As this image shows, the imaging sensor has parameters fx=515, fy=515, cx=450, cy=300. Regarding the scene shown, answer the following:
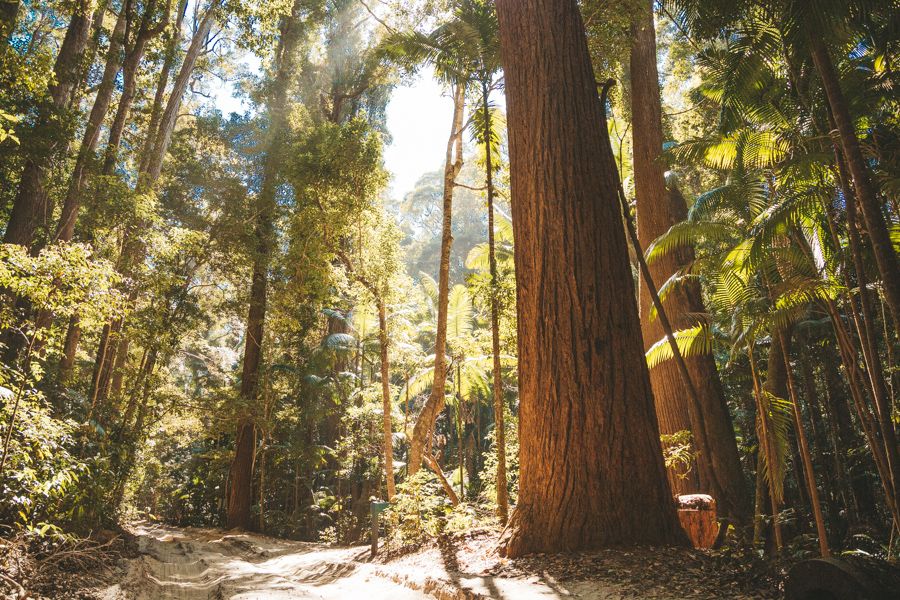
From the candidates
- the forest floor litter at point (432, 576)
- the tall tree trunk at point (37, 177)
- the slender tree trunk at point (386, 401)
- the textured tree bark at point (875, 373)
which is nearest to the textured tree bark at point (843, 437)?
the slender tree trunk at point (386, 401)

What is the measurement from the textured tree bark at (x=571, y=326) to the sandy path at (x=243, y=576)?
58.1 inches

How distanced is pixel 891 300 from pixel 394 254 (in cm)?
900

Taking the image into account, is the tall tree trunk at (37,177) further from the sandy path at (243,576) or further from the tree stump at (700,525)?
the tree stump at (700,525)

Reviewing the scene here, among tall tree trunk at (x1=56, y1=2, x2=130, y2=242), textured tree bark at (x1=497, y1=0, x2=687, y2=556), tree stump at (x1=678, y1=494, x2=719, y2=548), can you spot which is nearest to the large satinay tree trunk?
tree stump at (x1=678, y1=494, x2=719, y2=548)

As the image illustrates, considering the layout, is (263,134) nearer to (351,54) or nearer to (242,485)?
(351,54)

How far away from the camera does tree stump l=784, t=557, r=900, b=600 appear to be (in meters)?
1.65

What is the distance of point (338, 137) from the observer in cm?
1123

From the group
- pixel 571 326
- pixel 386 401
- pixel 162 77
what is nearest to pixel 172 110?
pixel 162 77

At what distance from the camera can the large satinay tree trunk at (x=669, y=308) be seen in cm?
654

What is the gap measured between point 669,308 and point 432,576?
16.5ft

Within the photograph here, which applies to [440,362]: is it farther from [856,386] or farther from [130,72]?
[130,72]

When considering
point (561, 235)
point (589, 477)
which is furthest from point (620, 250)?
point (589, 477)

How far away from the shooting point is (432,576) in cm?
414

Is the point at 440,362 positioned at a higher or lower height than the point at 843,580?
higher
